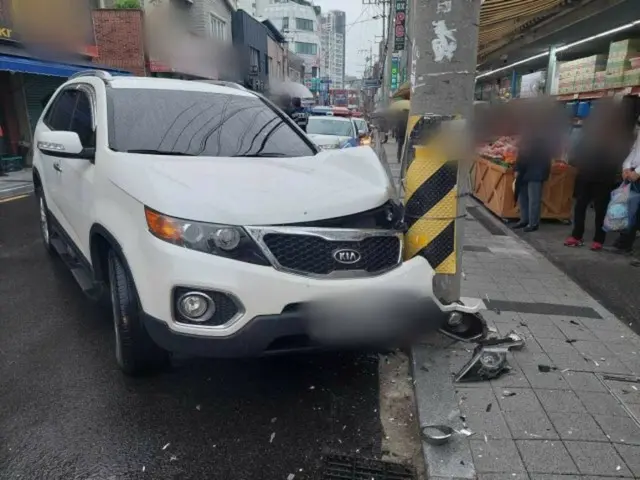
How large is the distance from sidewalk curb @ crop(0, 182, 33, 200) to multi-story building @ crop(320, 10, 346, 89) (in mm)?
75357

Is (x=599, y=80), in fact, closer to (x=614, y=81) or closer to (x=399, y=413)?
(x=614, y=81)

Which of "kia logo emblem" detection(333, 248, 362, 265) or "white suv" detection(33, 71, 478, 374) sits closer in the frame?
"white suv" detection(33, 71, 478, 374)

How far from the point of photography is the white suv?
2.64 m

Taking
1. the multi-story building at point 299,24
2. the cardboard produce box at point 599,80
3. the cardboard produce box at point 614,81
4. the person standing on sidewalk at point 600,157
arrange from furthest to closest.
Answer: the multi-story building at point 299,24 < the cardboard produce box at point 599,80 < the cardboard produce box at point 614,81 < the person standing on sidewalk at point 600,157

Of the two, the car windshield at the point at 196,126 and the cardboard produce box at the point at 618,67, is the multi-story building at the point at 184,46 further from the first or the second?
the car windshield at the point at 196,126

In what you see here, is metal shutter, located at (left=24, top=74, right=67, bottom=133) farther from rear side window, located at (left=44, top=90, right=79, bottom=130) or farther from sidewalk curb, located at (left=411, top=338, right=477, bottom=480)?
sidewalk curb, located at (left=411, top=338, right=477, bottom=480)

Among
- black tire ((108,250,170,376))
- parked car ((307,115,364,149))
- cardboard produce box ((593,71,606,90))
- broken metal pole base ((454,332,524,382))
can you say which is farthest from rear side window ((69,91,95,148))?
parked car ((307,115,364,149))

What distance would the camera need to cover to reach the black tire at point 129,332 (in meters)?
3.02

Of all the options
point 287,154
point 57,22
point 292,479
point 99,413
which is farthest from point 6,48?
point 292,479

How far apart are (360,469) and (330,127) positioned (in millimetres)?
14152

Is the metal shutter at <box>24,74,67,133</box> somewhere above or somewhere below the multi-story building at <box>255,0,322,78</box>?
below

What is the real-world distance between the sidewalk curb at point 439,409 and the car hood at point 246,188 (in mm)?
1174

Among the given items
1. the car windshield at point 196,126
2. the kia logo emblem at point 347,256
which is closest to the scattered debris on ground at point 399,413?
the kia logo emblem at point 347,256

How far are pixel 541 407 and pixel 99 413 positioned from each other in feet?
8.50
